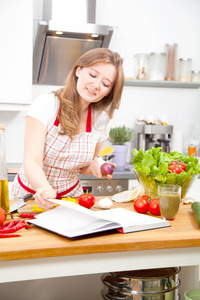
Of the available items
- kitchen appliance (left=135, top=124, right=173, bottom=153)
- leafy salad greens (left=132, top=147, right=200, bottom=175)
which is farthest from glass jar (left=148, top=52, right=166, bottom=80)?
leafy salad greens (left=132, top=147, right=200, bottom=175)

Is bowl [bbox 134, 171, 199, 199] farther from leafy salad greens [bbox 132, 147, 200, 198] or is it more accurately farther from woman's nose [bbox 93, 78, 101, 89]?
woman's nose [bbox 93, 78, 101, 89]

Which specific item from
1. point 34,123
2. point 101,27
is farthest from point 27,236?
point 101,27

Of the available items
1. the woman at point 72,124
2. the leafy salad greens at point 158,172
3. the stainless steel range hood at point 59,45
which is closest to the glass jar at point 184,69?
the stainless steel range hood at point 59,45

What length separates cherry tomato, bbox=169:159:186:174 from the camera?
1.75 m

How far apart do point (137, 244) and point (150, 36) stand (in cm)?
311

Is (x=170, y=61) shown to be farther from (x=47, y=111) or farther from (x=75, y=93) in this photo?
(x=47, y=111)

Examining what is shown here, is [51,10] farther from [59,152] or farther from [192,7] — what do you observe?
[59,152]

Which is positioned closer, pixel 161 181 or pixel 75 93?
pixel 161 181

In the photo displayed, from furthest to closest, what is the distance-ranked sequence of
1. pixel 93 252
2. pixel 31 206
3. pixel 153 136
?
pixel 153 136 → pixel 31 206 → pixel 93 252

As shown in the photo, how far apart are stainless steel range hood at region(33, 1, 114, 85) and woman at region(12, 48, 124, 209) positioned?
143cm

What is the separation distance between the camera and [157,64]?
398 centimetres

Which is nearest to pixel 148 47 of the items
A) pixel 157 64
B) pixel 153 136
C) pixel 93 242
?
pixel 157 64

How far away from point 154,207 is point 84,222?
14.7 inches

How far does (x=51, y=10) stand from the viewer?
3.45 meters
